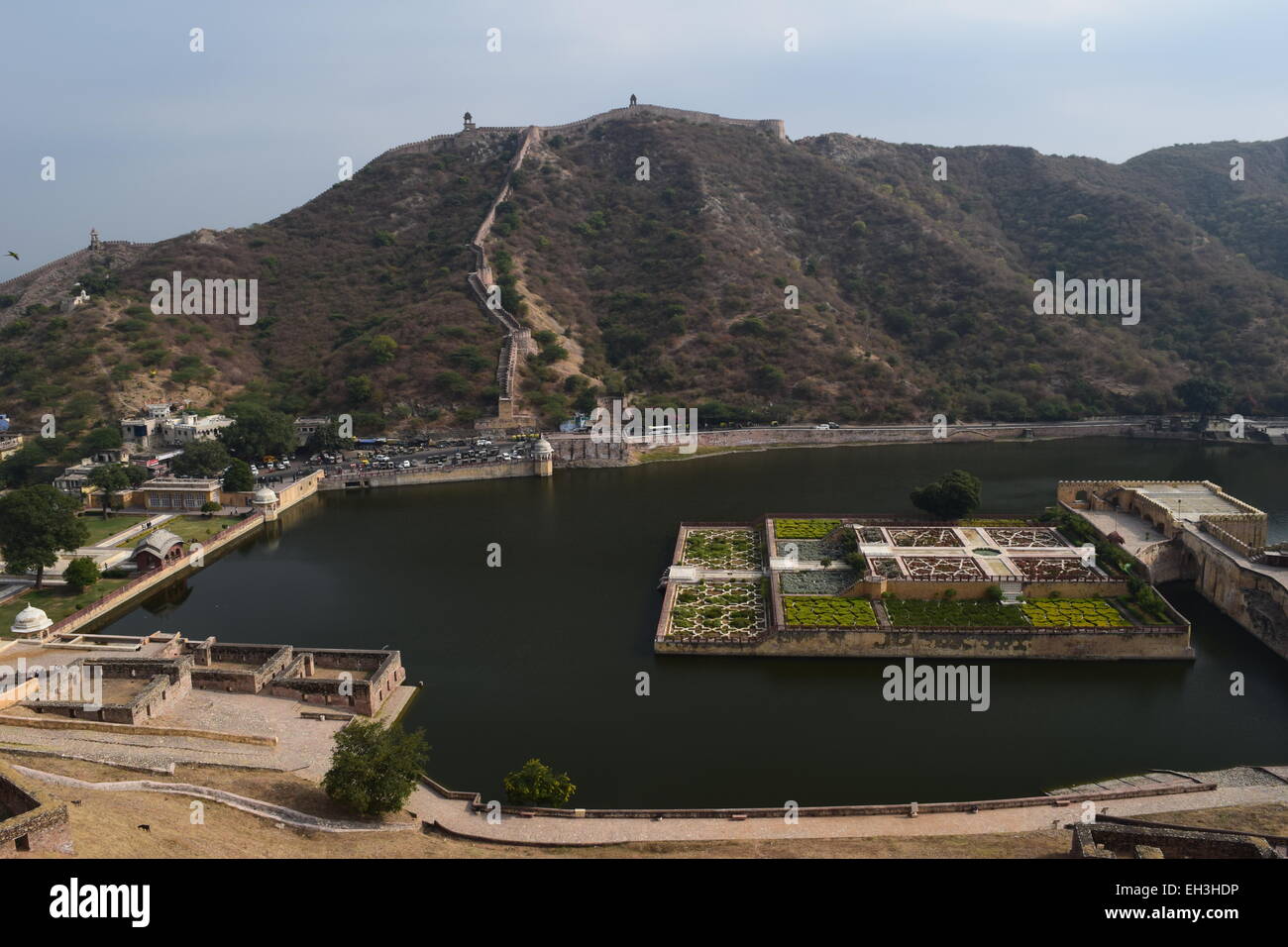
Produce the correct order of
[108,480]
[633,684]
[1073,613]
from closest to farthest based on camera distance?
[633,684], [1073,613], [108,480]

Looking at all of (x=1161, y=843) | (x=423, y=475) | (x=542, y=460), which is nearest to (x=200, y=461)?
(x=423, y=475)

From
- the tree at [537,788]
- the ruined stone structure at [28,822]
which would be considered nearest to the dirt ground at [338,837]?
the ruined stone structure at [28,822]

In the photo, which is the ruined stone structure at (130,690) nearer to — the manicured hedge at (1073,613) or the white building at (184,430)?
the manicured hedge at (1073,613)

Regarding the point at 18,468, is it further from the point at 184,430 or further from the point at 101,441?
the point at 184,430

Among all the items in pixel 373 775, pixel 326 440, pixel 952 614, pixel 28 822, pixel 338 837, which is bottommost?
pixel 338 837

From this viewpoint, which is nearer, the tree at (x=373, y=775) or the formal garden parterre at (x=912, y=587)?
the tree at (x=373, y=775)

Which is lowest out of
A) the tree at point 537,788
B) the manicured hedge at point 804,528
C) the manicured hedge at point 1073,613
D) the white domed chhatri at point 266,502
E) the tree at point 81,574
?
the tree at point 537,788

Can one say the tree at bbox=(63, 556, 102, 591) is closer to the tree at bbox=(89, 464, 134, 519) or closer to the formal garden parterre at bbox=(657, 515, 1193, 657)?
the tree at bbox=(89, 464, 134, 519)
